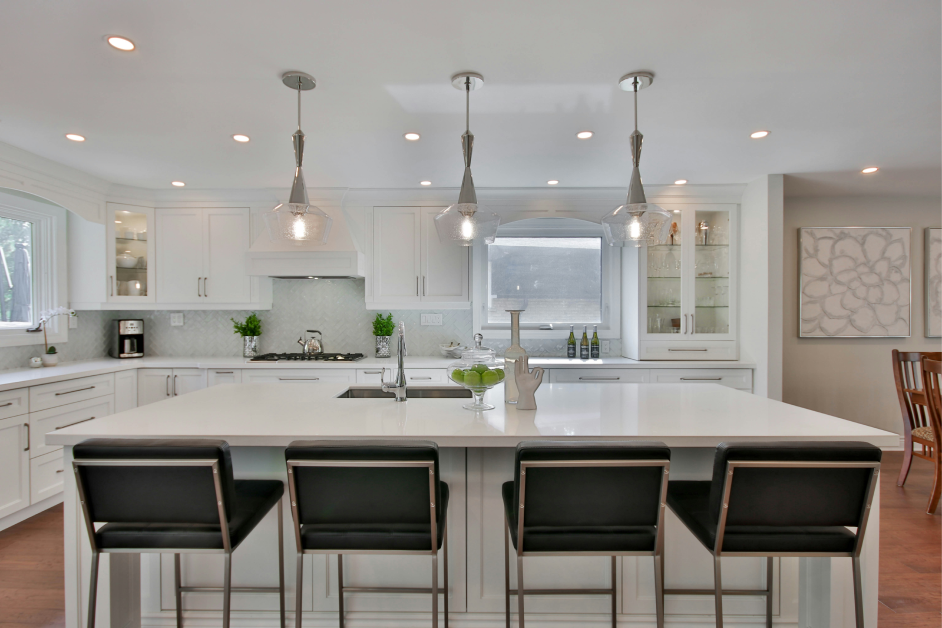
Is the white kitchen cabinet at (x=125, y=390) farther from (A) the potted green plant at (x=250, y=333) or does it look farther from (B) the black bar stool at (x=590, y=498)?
(B) the black bar stool at (x=590, y=498)

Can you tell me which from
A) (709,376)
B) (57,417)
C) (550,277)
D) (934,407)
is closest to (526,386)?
(709,376)

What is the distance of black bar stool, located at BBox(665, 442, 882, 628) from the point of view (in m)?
1.32

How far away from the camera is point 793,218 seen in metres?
4.42

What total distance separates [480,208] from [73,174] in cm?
326

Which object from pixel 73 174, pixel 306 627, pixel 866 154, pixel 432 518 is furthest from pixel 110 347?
pixel 866 154

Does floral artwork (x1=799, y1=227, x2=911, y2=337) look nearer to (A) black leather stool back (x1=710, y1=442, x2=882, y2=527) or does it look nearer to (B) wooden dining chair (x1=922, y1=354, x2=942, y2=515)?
(B) wooden dining chair (x1=922, y1=354, x2=942, y2=515)

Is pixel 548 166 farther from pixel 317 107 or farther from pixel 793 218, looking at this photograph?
pixel 793 218

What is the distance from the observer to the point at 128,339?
423 centimetres

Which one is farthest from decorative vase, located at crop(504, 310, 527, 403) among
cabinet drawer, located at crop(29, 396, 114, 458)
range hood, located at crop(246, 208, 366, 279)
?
cabinet drawer, located at crop(29, 396, 114, 458)

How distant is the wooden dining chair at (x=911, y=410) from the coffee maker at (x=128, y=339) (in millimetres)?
5949

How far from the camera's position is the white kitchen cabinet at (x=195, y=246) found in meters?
4.12

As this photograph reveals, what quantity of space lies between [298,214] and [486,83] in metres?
1.00

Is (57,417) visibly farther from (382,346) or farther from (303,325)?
(382,346)

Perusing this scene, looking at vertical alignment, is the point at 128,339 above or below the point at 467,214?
below
